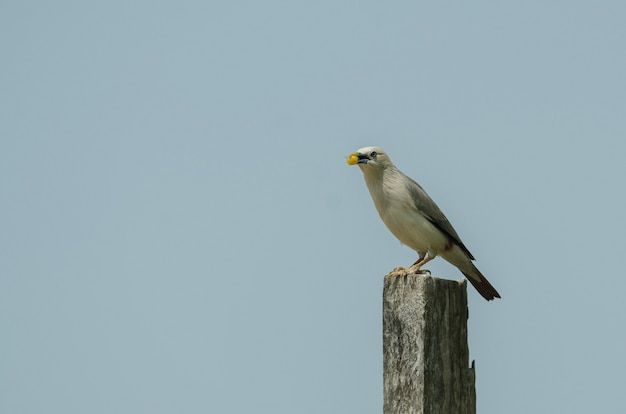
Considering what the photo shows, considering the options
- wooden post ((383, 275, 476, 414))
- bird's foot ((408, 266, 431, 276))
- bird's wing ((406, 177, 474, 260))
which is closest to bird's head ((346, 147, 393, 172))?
bird's wing ((406, 177, 474, 260))

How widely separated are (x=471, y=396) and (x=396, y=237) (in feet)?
11.3

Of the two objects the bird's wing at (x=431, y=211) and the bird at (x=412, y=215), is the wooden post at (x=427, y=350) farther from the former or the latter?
the bird's wing at (x=431, y=211)

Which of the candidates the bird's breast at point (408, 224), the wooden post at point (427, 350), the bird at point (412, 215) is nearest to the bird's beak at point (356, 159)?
the bird at point (412, 215)

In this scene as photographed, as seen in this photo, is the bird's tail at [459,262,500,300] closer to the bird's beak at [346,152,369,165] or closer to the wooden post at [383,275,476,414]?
the bird's beak at [346,152,369,165]

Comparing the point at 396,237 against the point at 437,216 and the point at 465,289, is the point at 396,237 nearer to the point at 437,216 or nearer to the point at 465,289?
the point at 437,216

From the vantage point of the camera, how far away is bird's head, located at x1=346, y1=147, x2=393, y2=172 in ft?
26.7

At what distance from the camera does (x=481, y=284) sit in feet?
27.5

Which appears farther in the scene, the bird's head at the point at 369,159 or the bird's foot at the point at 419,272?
the bird's head at the point at 369,159

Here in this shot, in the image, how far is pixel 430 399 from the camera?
15.0 feet

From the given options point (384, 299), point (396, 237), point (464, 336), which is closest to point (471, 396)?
point (464, 336)

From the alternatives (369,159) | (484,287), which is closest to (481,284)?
(484,287)

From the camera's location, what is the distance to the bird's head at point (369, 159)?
320 inches

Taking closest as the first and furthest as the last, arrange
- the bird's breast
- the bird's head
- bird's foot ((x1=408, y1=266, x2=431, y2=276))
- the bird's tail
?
bird's foot ((x1=408, y1=266, x2=431, y2=276)) → the bird's breast → the bird's head → the bird's tail

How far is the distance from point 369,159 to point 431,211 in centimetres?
79
